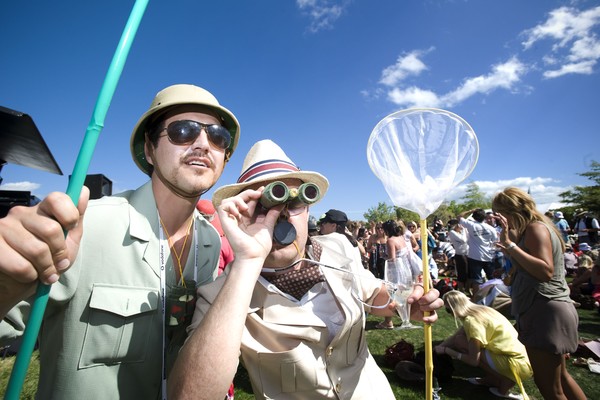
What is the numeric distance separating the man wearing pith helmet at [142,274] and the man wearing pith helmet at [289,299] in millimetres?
282

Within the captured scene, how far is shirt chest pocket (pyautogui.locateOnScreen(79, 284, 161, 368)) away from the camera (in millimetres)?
1509

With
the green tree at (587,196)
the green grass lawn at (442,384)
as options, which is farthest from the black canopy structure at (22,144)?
the green tree at (587,196)

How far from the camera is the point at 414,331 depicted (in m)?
6.25

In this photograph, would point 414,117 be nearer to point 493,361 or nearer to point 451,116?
point 451,116

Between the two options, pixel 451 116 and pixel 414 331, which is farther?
pixel 414 331

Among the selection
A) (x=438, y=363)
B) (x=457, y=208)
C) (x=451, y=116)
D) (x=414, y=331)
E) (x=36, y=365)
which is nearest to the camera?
(x=451, y=116)

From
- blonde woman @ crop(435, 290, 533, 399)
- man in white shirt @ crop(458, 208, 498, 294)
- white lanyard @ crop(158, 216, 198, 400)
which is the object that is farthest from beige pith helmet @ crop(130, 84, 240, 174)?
man in white shirt @ crop(458, 208, 498, 294)

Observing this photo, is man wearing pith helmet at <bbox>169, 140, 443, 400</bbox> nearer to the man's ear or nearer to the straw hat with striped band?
the straw hat with striped band

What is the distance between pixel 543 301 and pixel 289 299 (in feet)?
9.51

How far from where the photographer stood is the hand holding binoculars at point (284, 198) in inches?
66.6

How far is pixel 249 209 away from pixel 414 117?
4.10ft

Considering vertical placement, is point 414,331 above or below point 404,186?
below

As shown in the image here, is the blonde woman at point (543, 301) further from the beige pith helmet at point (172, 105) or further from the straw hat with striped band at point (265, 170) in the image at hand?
the beige pith helmet at point (172, 105)

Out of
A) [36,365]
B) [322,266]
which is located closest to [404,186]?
[322,266]
